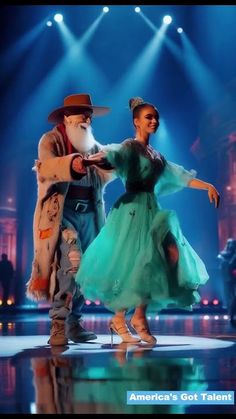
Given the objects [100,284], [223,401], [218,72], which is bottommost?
[223,401]

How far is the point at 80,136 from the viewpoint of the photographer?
10.6 ft

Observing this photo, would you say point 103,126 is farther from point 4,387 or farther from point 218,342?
point 4,387

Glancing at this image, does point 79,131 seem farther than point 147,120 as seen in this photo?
Yes

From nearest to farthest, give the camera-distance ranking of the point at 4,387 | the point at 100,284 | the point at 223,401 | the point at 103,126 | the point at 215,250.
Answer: the point at 223,401
the point at 4,387
the point at 100,284
the point at 103,126
the point at 215,250

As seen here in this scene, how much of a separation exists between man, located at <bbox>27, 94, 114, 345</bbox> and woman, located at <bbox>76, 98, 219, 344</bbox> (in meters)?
0.17

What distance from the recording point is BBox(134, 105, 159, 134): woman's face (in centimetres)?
313

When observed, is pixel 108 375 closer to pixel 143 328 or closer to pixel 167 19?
pixel 143 328

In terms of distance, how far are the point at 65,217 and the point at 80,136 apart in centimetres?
42

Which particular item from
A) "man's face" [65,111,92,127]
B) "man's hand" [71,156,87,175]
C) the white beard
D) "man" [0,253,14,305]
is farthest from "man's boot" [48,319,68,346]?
"man" [0,253,14,305]

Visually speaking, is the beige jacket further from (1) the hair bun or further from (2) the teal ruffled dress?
(1) the hair bun

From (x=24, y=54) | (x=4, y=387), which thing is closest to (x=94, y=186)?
(x=4, y=387)

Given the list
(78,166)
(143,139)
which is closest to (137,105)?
(143,139)

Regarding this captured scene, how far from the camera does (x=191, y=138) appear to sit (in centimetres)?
820

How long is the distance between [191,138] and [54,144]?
5.23 m
